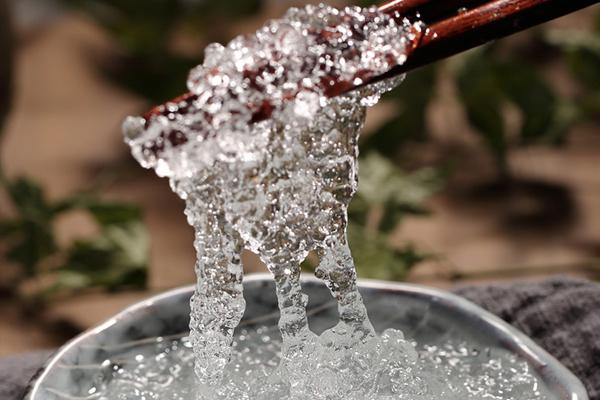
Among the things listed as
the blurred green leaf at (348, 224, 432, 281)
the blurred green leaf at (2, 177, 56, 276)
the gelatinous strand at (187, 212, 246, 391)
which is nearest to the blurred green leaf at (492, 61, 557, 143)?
the blurred green leaf at (348, 224, 432, 281)

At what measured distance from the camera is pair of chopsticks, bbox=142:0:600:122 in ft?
1.51

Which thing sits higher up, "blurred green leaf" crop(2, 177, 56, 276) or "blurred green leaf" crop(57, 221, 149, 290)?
"blurred green leaf" crop(2, 177, 56, 276)

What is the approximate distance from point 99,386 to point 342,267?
0.72ft

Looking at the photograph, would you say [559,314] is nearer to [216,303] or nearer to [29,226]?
[216,303]

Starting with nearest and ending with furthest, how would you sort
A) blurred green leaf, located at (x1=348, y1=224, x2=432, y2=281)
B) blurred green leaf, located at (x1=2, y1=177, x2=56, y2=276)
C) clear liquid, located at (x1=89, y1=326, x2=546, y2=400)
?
clear liquid, located at (x1=89, y1=326, x2=546, y2=400) → blurred green leaf, located at (x1=348, y1=224, x2=432, y2=281) → blurred green leaf, located at (x1=2, y1=177, x2=56, y2=276)

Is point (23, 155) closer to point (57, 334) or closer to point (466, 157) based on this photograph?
point (57, 334)

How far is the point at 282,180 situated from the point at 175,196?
4.07 ft

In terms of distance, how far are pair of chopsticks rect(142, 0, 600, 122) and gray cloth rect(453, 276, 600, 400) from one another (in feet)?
1.15

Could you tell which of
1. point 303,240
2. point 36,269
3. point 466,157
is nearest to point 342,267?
point 303,240

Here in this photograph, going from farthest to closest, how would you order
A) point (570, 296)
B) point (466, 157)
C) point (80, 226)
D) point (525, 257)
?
point (466, 157), point (80, 226), point (525, 257), point (570, 296)

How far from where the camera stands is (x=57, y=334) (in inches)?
51.5

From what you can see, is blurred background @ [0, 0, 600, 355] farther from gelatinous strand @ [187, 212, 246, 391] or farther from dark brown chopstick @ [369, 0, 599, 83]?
dark brown chopstick @ [369, 0, 599, 83]

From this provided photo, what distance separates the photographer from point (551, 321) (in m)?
0.72

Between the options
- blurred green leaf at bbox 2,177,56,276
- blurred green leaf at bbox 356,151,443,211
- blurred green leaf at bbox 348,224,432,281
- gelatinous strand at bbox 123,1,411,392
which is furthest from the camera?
blurred green leaf at bbox 2,177,56,276
